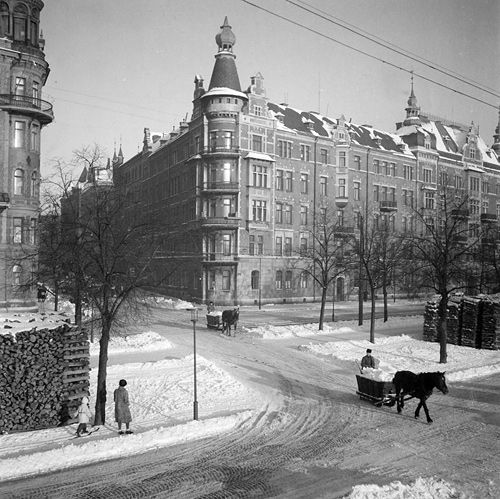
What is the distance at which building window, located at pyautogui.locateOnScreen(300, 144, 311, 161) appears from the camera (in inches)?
2164

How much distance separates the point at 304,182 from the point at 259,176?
660 cm

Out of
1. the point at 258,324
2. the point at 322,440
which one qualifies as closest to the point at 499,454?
the point at 322,440

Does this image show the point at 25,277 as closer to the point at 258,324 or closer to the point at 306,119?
the point at 258,324

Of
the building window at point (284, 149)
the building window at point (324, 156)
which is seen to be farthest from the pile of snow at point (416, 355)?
the building window at point (324, 156)

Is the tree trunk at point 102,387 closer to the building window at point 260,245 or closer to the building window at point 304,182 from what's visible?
the building window at point 260,245

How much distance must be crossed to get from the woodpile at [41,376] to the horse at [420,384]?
29.9ft

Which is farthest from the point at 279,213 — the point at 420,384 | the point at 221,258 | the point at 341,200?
the point at 420,384

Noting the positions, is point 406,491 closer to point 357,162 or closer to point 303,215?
point 303,215

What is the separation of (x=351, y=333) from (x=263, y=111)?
2709cm

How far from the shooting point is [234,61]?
49.6 meters

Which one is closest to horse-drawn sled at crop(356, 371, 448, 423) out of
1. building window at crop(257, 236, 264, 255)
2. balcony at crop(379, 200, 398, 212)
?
building window at crop(257, 236, 264, 255)

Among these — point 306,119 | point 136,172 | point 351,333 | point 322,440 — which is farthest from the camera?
point 136,172

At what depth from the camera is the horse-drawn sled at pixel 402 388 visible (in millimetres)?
14156

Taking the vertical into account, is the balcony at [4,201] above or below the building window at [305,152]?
below
